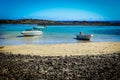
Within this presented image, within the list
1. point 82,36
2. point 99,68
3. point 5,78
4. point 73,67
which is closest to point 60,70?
point 73,67

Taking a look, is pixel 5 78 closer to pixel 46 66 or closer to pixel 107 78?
pixel 46 66

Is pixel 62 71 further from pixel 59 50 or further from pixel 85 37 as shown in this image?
pixel 85 37

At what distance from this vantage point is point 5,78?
9.23m

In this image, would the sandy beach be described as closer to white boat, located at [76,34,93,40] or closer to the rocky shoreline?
the rocky shoreline

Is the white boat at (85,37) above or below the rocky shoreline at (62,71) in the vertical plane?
below

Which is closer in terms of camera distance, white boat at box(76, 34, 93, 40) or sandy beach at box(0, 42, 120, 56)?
sandy beach at box(0, 42, 120, 56)

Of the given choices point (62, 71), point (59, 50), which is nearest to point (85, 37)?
point (59, 50)

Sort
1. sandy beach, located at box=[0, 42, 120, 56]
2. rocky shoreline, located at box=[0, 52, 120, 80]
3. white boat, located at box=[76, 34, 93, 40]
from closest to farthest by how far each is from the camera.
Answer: rocky shoreline, located at box=[0, 52, 120, 80] < sandy beach, located at box=[0, 42, 120, 56] < white boat, located at box=[76, 34, 93, 40]

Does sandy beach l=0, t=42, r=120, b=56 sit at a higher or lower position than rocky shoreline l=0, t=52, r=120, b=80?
lower

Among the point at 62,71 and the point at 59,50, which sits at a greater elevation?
the point at 62,71

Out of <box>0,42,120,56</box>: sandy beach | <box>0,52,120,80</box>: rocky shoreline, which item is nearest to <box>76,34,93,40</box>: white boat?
<box>0,42,120,56</box>: sandy beach

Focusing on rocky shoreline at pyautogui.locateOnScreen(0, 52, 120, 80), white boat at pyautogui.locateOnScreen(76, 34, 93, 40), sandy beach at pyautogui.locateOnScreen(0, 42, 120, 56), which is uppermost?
rocky shoreline at pyautogui.locateOnScreen(0, 52, 120, 80)

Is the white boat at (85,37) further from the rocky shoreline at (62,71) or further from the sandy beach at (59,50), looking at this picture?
the rocky shoreline at (62,71)

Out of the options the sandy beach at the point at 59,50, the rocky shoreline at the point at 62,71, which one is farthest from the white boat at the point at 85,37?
the rocky shoreline at the point at 62,71
